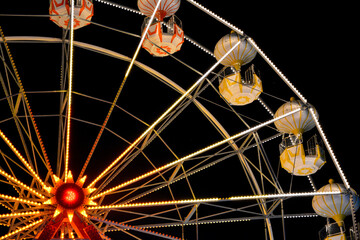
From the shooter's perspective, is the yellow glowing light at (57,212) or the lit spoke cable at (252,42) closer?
the yellow glowing light at (57,212)

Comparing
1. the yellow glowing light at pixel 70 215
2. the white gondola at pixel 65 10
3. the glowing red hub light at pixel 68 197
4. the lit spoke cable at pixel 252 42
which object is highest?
the white gondola at pixel 65 10

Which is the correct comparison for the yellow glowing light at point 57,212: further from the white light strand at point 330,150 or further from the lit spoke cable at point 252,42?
the white light strand at point 330,150

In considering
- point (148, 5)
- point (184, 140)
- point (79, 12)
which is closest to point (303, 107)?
point (148, 5)

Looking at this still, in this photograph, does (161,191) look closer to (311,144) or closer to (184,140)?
(184,140)

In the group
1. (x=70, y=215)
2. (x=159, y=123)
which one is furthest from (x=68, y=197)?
(x=159, y=123)

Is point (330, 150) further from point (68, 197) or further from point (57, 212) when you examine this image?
point (57, 212)

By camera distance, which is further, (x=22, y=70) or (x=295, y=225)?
(x=295, y=225)

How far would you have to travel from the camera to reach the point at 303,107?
1452 centimetres

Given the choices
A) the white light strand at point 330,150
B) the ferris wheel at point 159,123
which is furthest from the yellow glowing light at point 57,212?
the white light strand at point 330,150

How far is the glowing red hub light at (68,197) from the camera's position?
41.4 ft

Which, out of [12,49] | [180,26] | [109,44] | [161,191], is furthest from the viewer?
[161,191]

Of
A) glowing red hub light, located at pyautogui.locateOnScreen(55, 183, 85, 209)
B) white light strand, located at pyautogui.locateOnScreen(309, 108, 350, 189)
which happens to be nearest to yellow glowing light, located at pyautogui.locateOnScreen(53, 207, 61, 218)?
glowing red hub light, located at pyautogui.locateOnScreen(55, 183, 85, 209)

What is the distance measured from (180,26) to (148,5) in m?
1.04

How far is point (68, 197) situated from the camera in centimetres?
1263
